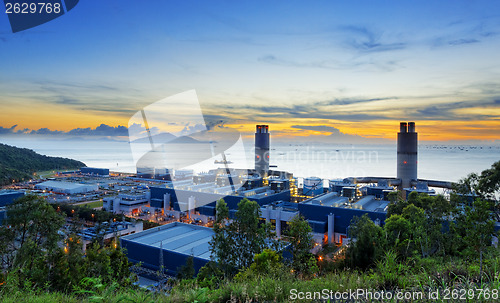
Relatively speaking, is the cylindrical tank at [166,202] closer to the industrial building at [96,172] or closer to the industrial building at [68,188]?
the industrial building at [68,188]

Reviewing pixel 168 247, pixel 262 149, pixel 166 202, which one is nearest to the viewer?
pixel 168 247

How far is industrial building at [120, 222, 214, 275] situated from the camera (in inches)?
329

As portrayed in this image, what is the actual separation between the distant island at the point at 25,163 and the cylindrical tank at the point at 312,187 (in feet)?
110

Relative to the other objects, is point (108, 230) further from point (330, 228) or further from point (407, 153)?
point (407, 153)

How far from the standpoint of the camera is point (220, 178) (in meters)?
20.4

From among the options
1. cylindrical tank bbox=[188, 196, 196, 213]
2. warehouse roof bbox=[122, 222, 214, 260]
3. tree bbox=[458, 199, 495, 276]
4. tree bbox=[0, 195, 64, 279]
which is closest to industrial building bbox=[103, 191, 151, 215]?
cylindrical tank bbox=[188, 196, 196, 213]

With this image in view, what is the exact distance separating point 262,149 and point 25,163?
43.0 metres

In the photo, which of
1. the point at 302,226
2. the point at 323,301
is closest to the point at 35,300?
the point at 323,301

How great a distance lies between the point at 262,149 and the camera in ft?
70.9

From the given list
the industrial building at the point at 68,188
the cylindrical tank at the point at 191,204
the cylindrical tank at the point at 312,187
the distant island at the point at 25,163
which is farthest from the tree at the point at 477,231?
the distant island at the point at 25,163

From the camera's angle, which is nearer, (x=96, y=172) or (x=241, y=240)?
(x=241, y=240)

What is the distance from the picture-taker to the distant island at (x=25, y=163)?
114 ft

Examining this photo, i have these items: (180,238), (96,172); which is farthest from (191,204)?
(96,172)

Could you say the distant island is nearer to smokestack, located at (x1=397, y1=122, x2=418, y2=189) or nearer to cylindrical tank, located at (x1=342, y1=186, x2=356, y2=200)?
cylindrical tank, located at (x1=342, y1=186, x2=356, y2=200)
